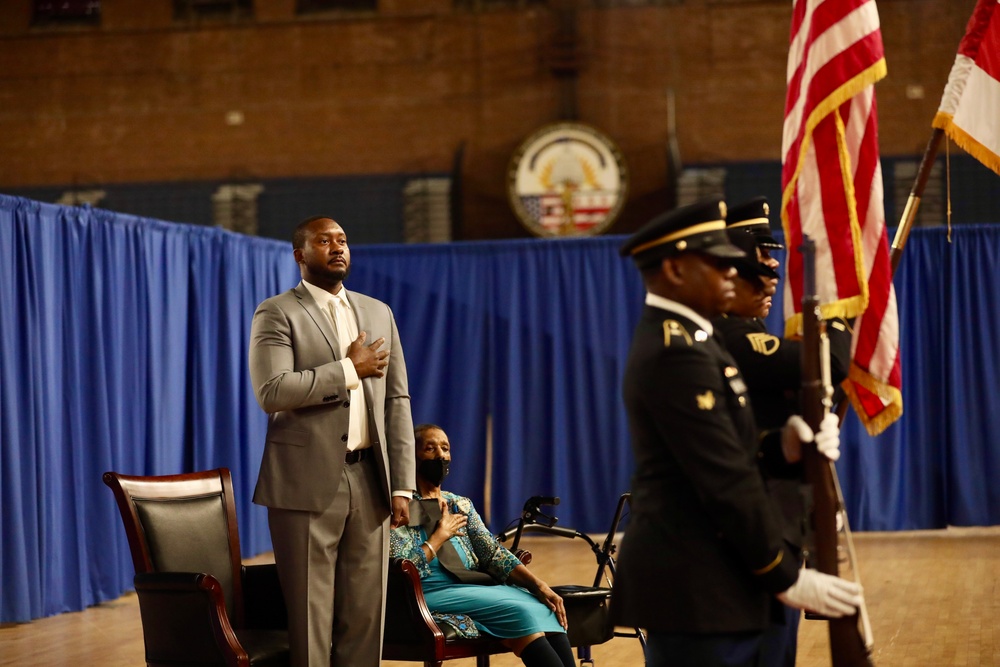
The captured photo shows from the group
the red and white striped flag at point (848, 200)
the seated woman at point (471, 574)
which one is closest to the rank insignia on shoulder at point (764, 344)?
the red and white striped flag at point (848, 200)

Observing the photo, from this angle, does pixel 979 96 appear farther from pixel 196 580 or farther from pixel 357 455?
pixel 196 580

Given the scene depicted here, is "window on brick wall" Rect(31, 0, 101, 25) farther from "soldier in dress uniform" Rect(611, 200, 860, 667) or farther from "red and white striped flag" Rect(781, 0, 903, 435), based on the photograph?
"soldier in dress uniform" Rect(611, 200, 860, 667)

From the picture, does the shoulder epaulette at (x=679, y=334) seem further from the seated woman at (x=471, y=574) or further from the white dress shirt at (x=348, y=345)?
the seated woman at (x=471, y=574)

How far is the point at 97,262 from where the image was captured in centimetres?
625

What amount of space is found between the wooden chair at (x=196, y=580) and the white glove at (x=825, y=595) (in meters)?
1.60

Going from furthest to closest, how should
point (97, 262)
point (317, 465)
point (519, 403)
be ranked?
point (519, 403) < point (97, 262) < point (317, 465)

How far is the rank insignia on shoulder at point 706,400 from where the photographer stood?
6.73 feet

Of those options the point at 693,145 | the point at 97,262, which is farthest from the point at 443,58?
the point at 97,262

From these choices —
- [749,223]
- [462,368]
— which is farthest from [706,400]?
[462,368]

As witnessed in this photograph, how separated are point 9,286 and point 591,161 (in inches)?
256

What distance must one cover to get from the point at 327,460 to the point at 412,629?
632mm

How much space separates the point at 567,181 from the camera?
36.3 ft

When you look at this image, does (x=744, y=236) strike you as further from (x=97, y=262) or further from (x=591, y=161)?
(x=591, y=161)

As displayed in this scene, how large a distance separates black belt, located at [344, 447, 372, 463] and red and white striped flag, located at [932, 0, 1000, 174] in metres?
1.78
